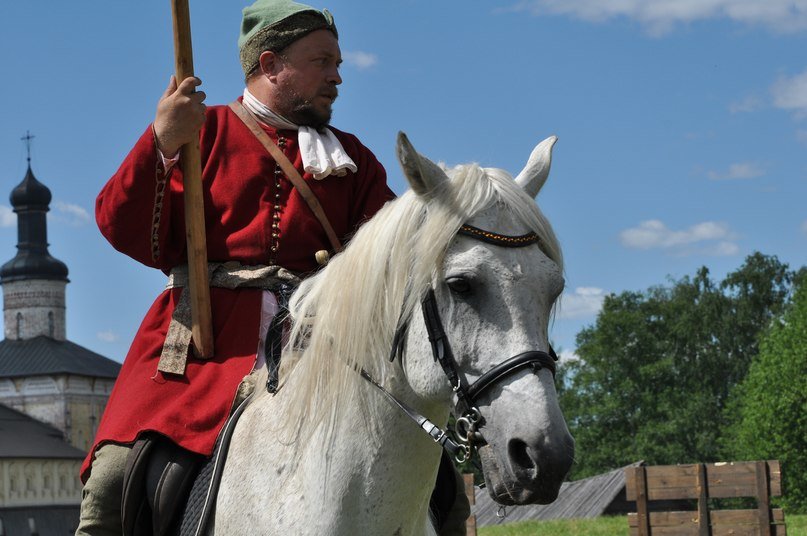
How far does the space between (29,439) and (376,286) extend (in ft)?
352

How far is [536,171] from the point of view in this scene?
12.0 feet

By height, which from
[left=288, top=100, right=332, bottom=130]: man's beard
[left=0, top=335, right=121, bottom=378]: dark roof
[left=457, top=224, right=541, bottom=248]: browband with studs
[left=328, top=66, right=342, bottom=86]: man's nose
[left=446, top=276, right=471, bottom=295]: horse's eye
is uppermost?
[left=0, top=335, right=121, bottom=378]: dark roof

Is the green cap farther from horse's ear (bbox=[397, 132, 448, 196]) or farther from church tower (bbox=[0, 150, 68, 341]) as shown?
church tower (bbox=[0, 150, 68, 341])

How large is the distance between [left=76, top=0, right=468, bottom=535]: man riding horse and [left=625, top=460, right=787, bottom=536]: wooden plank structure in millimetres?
12301

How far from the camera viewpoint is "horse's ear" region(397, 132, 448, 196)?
3287 mm

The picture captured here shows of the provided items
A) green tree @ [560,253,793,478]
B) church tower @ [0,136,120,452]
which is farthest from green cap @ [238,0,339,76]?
church tower @ [0,136,120,452]

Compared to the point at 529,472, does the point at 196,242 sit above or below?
above

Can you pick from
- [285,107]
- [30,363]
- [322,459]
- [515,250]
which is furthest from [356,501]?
[30,363]

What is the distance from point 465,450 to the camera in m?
3.19

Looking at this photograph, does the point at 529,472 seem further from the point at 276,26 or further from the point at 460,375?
the point at 276,26

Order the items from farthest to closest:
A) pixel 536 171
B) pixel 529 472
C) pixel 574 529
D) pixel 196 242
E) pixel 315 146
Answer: pixel 574 529, pixel 315 146, pixel 196 242, pixel 536 171, pixel 529 472

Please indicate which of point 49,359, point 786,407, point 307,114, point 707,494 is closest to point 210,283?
point 307,114

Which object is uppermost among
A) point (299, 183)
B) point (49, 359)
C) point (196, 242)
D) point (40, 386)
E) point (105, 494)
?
point (49, 359)

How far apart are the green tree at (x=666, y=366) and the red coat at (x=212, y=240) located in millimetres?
67791
